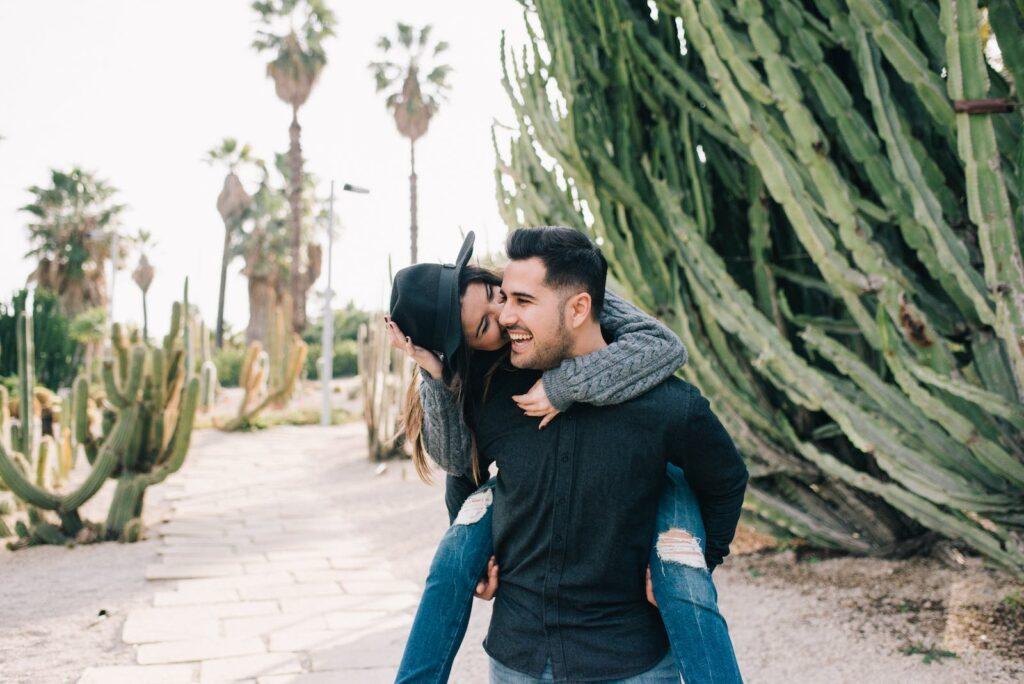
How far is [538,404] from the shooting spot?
6.28 ft

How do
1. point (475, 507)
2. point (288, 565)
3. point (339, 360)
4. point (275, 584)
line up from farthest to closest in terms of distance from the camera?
point (339, 360)
point (288, 565)
point (275, 584)
point (475, 507)

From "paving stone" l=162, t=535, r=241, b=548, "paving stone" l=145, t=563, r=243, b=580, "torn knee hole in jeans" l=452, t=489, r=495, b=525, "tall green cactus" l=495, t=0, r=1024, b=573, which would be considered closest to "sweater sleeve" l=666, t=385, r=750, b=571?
"torn knee hole in jeans" l=452, t=489, r=495, b=525

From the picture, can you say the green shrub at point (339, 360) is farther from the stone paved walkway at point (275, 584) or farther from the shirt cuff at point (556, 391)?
the shirt cuff at point (556, 391)

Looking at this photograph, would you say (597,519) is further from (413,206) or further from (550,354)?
(413,206)

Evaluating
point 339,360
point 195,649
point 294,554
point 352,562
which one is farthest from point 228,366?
point 195,649

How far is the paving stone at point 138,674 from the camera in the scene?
3.93 m

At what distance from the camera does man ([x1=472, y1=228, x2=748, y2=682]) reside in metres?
1.84

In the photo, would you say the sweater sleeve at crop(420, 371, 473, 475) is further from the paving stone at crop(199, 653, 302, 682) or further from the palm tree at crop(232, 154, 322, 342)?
the palm tree at crop(232, 154, 322, 342)

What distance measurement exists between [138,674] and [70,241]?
30627 mm

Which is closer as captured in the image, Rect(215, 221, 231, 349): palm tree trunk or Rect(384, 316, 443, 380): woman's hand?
Rect(384, 316, 443, 380): woman's hand

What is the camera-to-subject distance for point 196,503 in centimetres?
916

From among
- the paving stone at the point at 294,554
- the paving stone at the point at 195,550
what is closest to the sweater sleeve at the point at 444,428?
the paving stone at the point at 294,554

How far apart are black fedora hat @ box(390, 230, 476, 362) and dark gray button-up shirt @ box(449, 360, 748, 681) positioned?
293 mm

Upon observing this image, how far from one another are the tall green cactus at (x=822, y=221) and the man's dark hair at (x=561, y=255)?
75.6 inches
